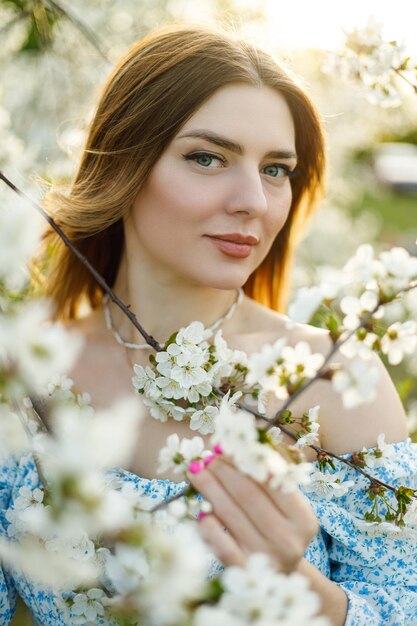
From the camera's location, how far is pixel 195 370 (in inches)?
55.7

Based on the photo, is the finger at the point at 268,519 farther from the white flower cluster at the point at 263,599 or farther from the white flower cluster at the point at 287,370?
the white flower cluster at the point at 263,599

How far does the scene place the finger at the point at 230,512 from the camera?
97 cm

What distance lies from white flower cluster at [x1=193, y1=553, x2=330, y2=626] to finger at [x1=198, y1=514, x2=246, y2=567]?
9.1 inches

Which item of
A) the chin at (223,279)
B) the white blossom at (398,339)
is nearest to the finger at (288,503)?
the white blossom at (398,339)

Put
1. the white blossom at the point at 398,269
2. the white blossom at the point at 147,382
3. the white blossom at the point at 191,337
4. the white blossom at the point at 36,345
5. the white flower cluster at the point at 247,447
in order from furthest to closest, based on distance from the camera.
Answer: the white blossom at the point at 147,382, the white blossom at the point at 191,337, the white blossom at the point at 398,269, the white flower cluster at the point at 247,447, the white blossom at the point at 36,345

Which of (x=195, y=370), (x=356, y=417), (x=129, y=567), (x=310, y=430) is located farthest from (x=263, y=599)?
(x=356, y=417)

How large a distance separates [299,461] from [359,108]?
5.10m

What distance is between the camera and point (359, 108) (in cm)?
556

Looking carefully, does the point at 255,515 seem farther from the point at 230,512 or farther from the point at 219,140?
the point at 219,140

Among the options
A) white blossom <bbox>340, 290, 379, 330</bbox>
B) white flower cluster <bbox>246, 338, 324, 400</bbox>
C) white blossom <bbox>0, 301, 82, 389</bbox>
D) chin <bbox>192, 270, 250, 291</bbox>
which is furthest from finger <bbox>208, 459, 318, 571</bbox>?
chin <bbox>192, 270, 250, 291</bbox>

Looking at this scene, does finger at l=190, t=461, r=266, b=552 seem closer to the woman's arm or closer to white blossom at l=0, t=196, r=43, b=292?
the woman's arm

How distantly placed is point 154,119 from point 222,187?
0.26m

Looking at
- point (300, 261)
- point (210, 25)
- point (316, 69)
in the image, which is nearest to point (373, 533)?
point (210, 25)

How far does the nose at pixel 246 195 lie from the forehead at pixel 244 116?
0.27 ft
